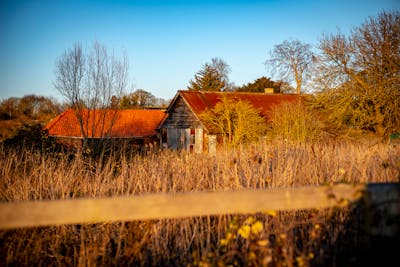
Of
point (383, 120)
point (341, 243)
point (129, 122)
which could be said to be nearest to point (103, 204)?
point (341, 243)

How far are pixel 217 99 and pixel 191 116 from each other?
2325 mm

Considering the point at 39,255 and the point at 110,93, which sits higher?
the point at 110,93

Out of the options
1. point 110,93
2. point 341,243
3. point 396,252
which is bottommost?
point 341,243

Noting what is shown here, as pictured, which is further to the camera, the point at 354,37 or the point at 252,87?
the point at 252,87

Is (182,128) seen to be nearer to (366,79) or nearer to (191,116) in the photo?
(191,116)

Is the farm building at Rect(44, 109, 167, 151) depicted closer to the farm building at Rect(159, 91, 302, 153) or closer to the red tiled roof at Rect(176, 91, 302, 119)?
the farm building at Rect(159, 91, 302, 153)

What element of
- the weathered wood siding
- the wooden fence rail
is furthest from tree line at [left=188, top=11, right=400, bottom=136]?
the wooden fence rail

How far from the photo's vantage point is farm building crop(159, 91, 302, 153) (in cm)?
1792

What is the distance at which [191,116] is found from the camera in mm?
18766

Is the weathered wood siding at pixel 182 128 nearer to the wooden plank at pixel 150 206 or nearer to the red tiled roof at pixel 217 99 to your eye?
the red tiled roof at pixel 217 99

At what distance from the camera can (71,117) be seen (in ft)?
97.4

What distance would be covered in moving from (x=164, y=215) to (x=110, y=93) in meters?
17.0

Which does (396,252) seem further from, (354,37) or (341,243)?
(354,37)

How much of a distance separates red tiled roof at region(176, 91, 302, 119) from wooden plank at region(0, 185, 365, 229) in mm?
15137
